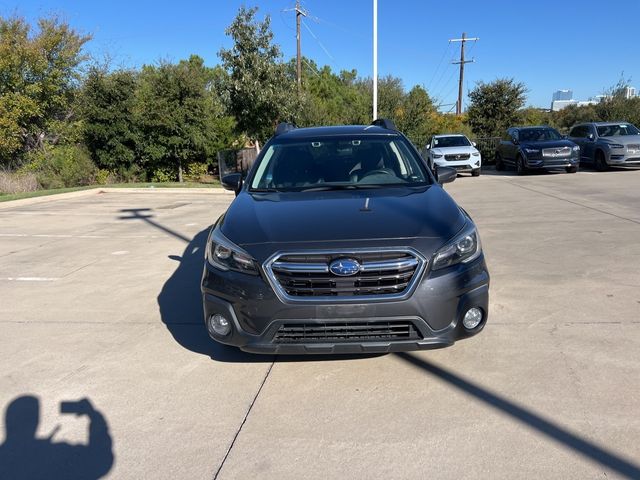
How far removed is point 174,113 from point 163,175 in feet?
9.96

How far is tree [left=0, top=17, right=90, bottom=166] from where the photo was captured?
20.0 meters

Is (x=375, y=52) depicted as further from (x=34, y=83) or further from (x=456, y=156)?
(x=34, y=83)

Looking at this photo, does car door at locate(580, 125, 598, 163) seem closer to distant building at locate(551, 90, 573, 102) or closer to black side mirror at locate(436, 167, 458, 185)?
black side mirror at locate(436, 167, 458, 185)

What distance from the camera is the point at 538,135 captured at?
63.4 feet

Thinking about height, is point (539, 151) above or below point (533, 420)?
above

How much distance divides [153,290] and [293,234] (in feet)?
9.93

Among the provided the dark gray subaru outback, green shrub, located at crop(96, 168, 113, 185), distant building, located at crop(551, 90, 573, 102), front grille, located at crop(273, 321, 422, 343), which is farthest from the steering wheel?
distant building, located at crop(551, 90, 573, 102)

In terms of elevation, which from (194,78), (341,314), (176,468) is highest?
(194,78)

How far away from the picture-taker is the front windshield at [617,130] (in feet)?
62.1

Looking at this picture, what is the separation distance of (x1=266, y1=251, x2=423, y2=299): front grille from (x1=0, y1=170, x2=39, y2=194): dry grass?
17841 millimetres

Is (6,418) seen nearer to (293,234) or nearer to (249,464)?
(249,464)

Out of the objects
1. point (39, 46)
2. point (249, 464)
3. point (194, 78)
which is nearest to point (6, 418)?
point (249, 464)

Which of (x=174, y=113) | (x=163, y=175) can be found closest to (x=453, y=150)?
(x=174, y=113)

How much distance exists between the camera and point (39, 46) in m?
21.2
